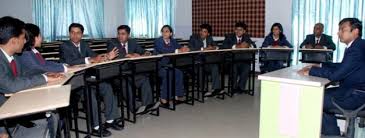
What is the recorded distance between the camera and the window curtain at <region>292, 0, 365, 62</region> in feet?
22.2

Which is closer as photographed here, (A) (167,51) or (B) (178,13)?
(A) (167,51)

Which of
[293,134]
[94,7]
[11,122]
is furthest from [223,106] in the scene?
[94,7]

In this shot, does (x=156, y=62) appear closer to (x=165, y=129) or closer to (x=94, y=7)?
(x=165, y=129)

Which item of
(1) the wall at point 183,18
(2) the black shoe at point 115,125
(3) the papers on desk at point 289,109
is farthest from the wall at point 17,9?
(3) the papers on desk at point 289,109

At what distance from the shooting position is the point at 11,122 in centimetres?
221

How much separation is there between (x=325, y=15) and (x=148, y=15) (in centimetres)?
481

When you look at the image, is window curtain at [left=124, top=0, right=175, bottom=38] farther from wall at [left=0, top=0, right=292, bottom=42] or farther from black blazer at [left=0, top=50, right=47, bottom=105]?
black blazer at [left=0, top=50, right=47, bottom=105]

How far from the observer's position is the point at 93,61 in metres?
4.16

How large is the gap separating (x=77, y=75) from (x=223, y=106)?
265cm

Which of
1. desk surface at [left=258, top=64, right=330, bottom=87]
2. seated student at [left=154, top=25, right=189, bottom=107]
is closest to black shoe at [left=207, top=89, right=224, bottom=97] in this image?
seated student at [left=154, top=25, right=189, bottom=107]

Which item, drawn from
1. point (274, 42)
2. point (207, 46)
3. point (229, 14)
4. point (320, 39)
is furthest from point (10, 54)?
point (229, 14)

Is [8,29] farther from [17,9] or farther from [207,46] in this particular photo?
[17,9]

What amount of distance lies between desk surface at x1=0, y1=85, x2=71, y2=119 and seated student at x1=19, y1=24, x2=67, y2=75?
0.72 m

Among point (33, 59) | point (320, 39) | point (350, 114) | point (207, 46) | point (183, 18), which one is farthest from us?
point (183, 18)
